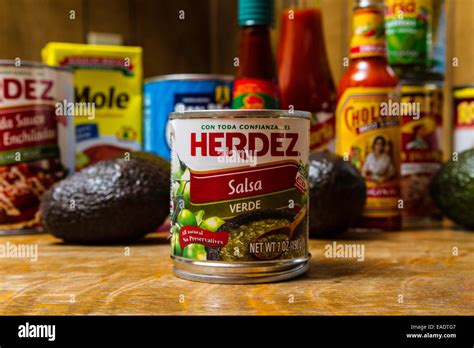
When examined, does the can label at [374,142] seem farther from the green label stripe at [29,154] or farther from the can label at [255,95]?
the green label stripe at [29,154]

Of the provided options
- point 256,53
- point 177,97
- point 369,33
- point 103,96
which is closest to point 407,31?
point 369,33

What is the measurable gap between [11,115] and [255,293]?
1.85ft

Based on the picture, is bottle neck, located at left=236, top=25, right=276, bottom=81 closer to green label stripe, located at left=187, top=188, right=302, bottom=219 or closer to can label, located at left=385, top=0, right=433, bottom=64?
can label, located at left=385, top=0, right=433, bottom=64

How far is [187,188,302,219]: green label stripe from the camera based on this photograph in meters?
0.59

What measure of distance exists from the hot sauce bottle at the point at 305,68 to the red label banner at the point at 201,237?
49cm

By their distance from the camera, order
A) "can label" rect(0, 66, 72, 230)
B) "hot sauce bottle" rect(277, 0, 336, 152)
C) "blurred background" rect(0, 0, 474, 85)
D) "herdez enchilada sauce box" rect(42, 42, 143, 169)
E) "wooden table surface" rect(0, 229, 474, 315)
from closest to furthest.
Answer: "wooden table surface" rect(0, 229, 474, 315) → "can label" rect(0, 66, 72, 230) → "hot sauce bottle" rect(277, 0, 336, 152) → "herdez enchilada sauce box" rect(42, 42, 143, 169) → "blurred background" rect(0, 0, 474, 85)

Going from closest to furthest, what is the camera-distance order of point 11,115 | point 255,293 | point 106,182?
point 255,293 < point 106,182 < point 11,115

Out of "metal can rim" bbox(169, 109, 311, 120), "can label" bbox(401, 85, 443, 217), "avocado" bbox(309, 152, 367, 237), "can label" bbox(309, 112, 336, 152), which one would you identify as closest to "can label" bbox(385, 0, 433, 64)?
"can label" bbox(401, 85, 443, 217)

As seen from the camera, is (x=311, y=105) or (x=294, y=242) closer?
(x=294, y=242)

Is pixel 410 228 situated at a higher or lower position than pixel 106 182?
lower

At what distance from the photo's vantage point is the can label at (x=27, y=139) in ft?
3.16

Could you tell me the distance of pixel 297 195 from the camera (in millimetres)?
622

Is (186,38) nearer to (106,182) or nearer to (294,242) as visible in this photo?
(106,182)

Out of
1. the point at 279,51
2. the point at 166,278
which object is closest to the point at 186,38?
the point at 279,51
